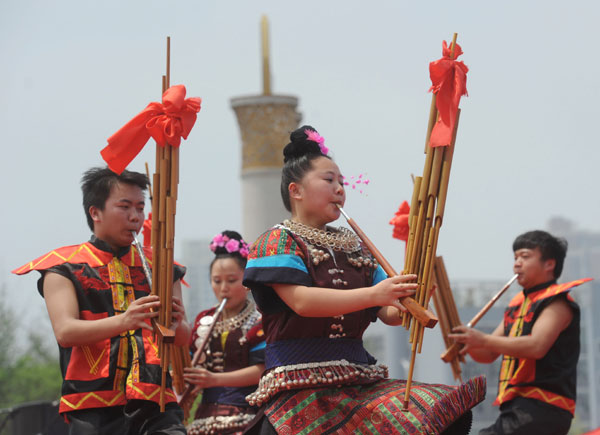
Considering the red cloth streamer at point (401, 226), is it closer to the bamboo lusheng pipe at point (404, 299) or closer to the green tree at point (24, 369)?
the bamboo lusheng pipe at point (404, 299)

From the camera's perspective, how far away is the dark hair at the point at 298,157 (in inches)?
124

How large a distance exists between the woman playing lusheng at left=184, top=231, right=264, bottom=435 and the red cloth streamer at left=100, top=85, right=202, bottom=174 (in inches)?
49.0

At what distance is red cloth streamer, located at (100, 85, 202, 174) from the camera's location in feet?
10.5

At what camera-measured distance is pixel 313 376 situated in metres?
2.90

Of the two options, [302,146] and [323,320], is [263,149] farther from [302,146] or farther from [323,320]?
[323,320]

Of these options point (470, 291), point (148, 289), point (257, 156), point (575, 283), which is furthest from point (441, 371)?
point (148, 289)

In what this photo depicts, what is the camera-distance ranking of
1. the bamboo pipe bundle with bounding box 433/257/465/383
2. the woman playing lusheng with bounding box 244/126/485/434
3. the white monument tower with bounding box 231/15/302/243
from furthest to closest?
1. the white monument tower with bounding box 231/15/302/243
2. the bamboo pipe bundle with bounding box 433/257/465/383
3. the woman playing lusheng with bounding box 244/126/485/434

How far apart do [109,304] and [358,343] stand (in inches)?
38.1

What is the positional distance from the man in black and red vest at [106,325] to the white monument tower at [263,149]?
676 cm

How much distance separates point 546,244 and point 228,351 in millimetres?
1590

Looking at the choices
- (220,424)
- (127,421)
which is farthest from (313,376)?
(220,424)

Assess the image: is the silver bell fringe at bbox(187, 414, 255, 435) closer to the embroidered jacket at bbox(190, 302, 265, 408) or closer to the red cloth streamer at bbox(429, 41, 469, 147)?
the embroidered jacket at bbox(190, 302, 265, 408)

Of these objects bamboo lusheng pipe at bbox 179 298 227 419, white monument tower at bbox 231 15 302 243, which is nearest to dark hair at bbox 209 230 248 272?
bamboo lusheng pipe at bbox 179 298 227 419

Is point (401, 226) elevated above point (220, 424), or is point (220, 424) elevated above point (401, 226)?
point (401, 226)
